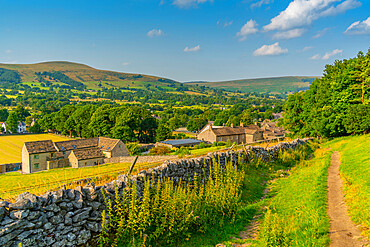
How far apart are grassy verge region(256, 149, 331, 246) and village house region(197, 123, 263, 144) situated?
5679 centimetres

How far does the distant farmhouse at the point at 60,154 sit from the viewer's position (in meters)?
45.1

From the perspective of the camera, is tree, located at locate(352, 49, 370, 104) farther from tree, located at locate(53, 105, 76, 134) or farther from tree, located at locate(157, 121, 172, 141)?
tree, located at locate(53, 105, 76, 134)

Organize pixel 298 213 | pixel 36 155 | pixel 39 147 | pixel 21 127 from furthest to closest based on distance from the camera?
pixel 21 127, pixel 39 147, pixel 36 155, pixel 298 213

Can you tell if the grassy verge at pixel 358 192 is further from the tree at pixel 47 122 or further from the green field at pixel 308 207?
the tree at pixel 47 122

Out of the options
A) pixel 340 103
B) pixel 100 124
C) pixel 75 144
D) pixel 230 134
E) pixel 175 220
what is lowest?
pixel 230 134

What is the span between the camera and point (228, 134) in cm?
7456

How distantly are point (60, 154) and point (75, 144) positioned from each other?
16.4ft

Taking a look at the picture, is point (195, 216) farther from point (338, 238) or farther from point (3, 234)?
point (3, 234)

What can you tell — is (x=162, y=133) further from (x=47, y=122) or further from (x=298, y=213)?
(x=298, y=213)

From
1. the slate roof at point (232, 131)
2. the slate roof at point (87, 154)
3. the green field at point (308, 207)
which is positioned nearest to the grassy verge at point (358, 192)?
the green field at point (308, 207)

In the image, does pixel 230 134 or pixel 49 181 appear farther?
pixel 230 134

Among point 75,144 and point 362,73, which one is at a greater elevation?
point 362,73

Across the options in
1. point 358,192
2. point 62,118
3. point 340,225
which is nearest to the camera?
point 340,225

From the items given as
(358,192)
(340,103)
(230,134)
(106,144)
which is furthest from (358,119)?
(230,134)
